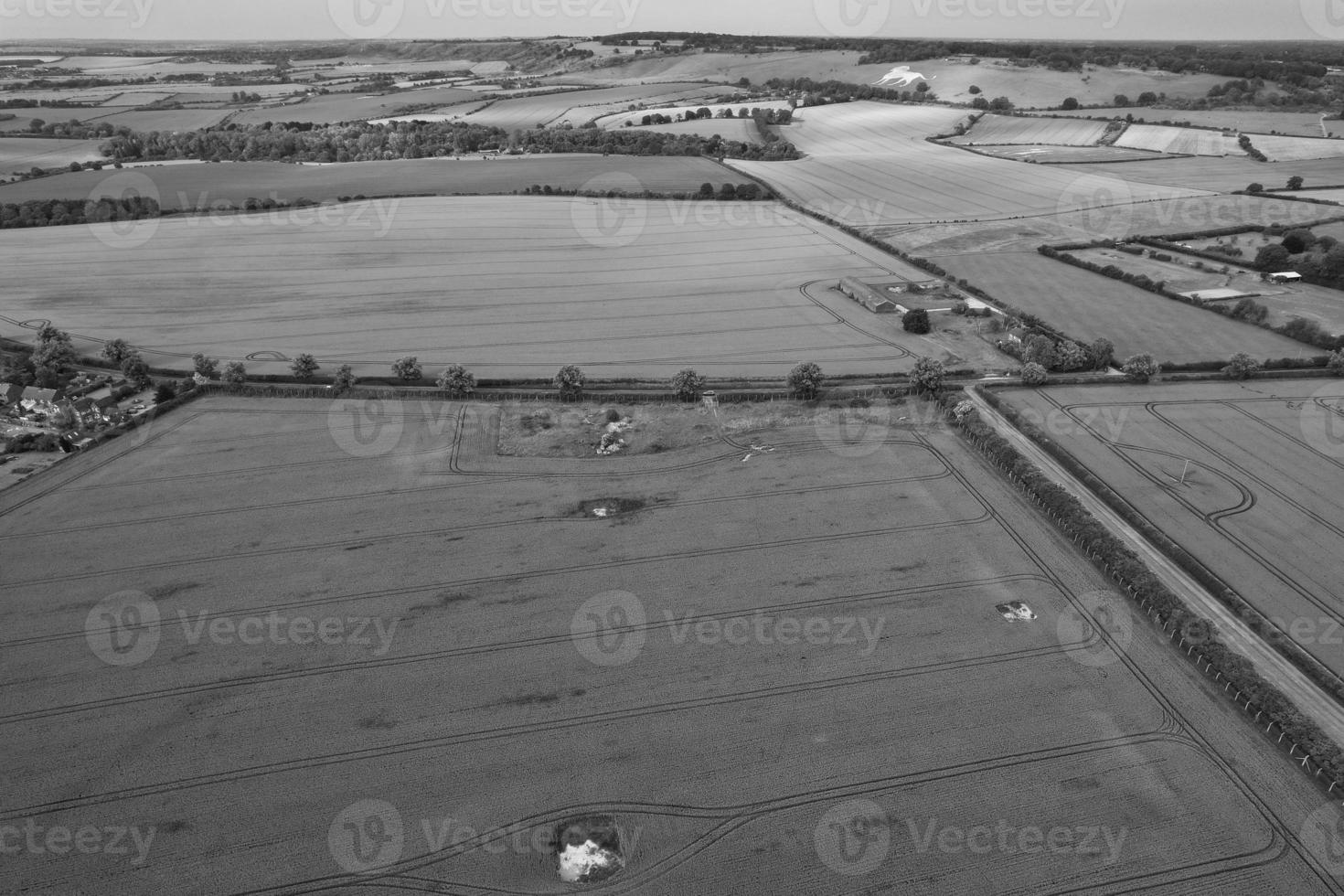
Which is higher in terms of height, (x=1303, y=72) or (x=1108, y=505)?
(x=1303, y=72)

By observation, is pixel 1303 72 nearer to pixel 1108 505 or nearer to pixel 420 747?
pixel 1108 505

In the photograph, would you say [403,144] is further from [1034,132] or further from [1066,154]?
[1034,132]

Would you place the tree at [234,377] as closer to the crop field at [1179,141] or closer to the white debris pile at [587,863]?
the white debris pile at [587,863]

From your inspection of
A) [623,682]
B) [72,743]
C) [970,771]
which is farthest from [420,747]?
[970,771]

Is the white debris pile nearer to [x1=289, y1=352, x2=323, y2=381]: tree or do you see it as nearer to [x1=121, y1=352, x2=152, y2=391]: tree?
[x1=289, y1=352, x2=323, y2=381]: tree

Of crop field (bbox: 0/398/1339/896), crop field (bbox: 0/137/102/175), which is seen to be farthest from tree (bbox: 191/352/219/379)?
Result: crop field (bbox: 0/137/102/175)
